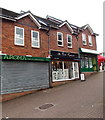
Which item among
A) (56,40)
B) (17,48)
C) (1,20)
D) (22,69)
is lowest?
(22,69)

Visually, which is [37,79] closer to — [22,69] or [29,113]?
[22,69]

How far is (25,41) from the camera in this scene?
11617 millimetres

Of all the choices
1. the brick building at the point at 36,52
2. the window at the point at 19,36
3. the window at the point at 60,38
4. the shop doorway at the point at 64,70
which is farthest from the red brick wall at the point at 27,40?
the shop doorway at the point at 64,70

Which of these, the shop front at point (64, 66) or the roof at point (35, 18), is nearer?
the roof at point (35, 18)

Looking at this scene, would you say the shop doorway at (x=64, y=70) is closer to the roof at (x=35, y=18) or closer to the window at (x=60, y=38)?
the window at (x=60, y=38)

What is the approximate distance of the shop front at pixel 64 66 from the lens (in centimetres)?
1370

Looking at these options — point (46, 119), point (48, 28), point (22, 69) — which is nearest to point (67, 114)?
point (46, 119)

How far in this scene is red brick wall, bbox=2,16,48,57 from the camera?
10.4 metres

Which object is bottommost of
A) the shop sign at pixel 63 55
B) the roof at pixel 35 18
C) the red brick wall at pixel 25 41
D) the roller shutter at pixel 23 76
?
the roller shutter at pixel 23 76

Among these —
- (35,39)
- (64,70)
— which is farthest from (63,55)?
(35,39)

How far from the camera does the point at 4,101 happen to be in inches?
370

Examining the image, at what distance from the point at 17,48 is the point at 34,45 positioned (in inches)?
79.7

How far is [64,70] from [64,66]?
0.48 meters

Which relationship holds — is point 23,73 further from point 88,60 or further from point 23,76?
point 88,60
